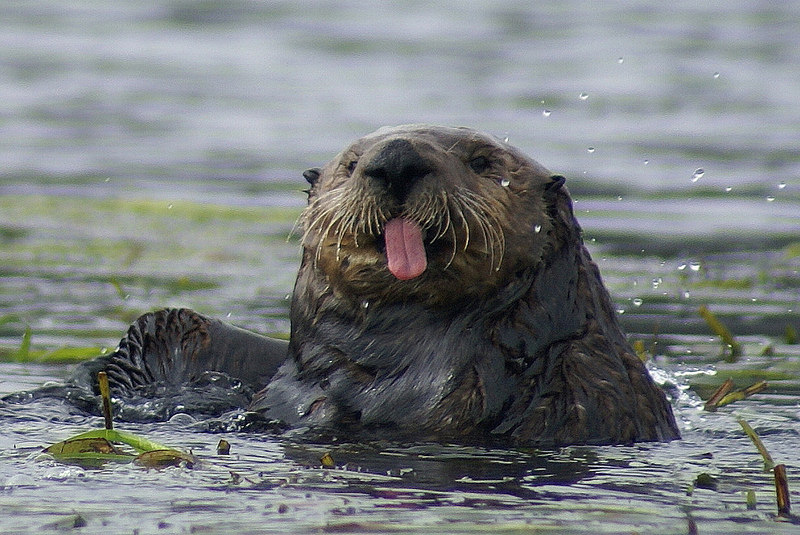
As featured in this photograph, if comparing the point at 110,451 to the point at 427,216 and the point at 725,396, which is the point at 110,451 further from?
the point at 725,396

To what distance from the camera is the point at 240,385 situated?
5.03m

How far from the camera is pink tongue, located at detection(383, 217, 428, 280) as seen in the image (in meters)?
4.23

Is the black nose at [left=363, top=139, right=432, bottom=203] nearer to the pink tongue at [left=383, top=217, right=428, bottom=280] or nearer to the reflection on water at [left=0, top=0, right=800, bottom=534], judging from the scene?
the pink tongue at [left=383, top=217, right=428, bottom=280]

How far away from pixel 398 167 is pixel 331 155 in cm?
862

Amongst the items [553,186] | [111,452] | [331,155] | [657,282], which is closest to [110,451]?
[111,452]

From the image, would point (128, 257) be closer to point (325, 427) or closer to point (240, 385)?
point (240, 385)

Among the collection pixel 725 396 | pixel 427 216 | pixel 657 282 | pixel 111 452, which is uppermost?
pixel 427 216

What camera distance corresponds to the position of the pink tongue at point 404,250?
4.23 meters

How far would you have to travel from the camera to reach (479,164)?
4.54m

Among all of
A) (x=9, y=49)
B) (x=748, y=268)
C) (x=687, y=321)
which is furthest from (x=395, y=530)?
(x=9, y=49)

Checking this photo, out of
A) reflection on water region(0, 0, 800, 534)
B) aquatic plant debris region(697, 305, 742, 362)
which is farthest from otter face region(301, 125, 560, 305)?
aquatic plant debris region(697, 305, 742, 362)

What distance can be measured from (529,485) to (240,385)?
4.77ft

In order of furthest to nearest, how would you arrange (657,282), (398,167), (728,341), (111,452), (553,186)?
1. (657,282)
2. (728,341)
3. (553,186)
4. (398,167)
5. (111,452)

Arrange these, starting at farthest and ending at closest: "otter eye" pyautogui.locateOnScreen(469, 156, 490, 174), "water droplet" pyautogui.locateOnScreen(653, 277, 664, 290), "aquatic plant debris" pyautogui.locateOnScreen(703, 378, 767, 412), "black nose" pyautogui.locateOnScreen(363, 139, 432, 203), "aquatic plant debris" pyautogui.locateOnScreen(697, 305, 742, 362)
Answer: "water droplet" pyautogui.locateOnScreen(653, 277, 664, 290)
"aquatic plant debris" pyautogui.locateOnScreen(697, 305, 742, 362)
"aquatic plant debris" pyautogui.locateOnScreen(703, 378, 767, 412)
"otter eye" pyautogui.locateOnScreen(469, 156, 490, 174)
"black nose" pyautogui.locateOnScreen(363, 139, 432, 203)
